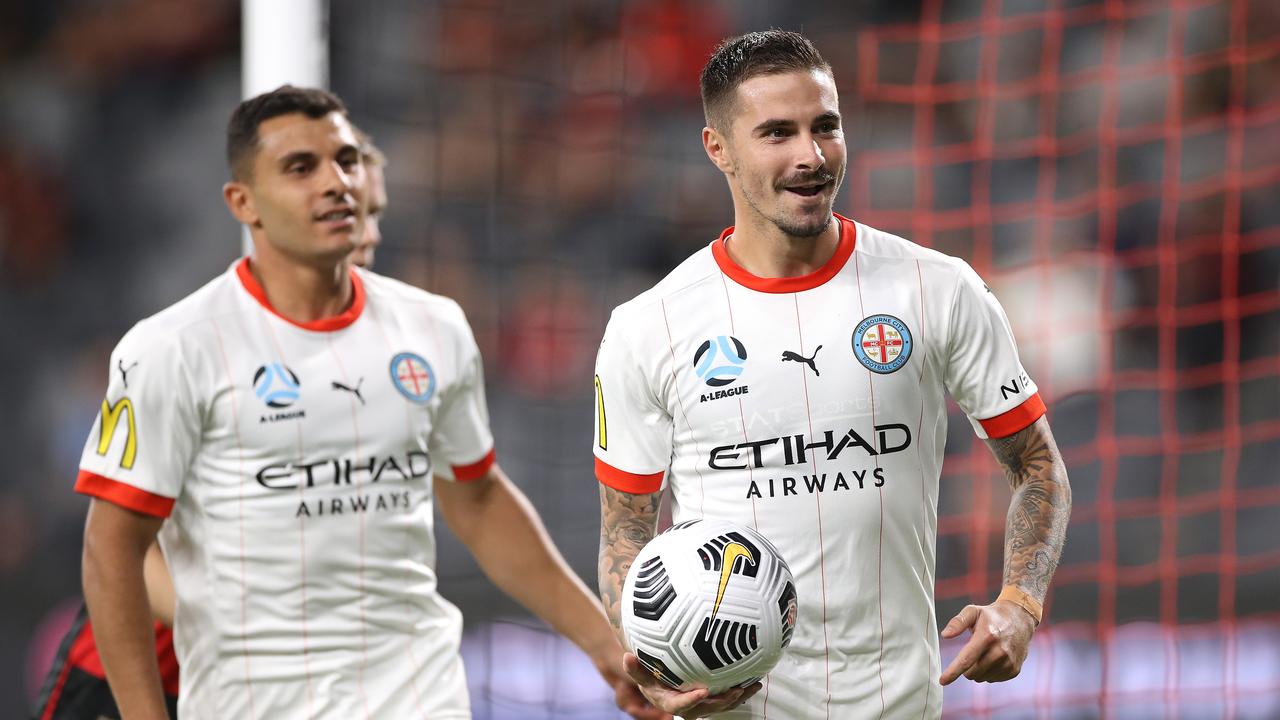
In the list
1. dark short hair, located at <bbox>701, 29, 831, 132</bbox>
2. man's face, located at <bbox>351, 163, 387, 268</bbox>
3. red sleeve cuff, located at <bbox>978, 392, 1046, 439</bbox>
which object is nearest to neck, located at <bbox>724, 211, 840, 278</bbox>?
dark short hair, located at <bbox>701, 29, 831, 132</bbox>

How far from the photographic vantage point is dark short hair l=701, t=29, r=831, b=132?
3031 mm

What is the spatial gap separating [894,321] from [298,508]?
1.46 m

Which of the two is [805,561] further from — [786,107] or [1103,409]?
[1103,409]

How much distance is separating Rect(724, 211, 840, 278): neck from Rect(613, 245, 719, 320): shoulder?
0.09 m

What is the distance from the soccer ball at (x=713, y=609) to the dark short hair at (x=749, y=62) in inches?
34.3

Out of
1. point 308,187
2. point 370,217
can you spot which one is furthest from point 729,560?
point 370,217

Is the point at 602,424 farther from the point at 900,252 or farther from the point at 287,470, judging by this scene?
the point at 287,470

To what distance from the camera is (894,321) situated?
3.00 meters

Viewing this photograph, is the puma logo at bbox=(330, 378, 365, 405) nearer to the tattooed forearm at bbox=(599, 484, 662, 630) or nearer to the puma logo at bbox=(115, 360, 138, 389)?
the puma logo at bbox=(115, 360, 138, 389)

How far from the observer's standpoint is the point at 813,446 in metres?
2.98

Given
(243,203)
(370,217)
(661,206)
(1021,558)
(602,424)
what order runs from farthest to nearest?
(661,206) < (370,217) < (243,203) < (602,424) < (1021,558)

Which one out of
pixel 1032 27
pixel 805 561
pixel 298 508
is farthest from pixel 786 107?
pixel 1032 27

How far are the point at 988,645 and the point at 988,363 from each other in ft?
1.91

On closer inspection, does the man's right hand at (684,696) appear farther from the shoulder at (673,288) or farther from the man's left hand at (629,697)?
the shoulder at (673,288)
